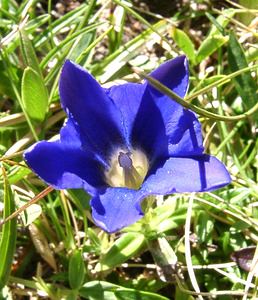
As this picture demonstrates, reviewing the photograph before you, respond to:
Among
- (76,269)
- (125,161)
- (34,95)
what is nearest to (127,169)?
(125,161)

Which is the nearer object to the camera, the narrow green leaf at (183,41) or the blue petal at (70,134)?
the blue petal at (70,134)

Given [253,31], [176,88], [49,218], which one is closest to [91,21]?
[253,31]

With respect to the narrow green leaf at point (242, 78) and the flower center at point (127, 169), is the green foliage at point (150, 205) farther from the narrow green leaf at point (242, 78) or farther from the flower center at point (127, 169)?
the flower center at point (127, 169)

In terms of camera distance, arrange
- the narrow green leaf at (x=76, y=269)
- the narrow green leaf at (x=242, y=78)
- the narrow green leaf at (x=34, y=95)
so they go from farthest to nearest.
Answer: the narrow green leaf at (x=242, y=78)
the narrow green leaf at (x=34, y=95)
the narrow green leaf at (x=76, y=269)

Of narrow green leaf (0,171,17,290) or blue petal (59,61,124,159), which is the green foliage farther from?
blue petal (59,61,124,159)

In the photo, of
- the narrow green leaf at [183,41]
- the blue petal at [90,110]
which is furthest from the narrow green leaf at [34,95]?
the narrow green leaf at [183,41]

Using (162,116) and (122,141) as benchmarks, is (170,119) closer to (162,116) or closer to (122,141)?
(162,116)
